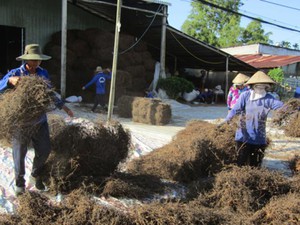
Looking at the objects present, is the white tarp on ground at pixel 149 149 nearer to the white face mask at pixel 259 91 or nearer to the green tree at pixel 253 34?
the white face mask at pixel 259 91

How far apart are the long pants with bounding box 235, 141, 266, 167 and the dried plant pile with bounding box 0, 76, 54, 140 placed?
8.55 ft

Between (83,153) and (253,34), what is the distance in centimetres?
5545

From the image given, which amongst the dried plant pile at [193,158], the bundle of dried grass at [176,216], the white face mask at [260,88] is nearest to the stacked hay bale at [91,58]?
the dried plant pile at [193,158]

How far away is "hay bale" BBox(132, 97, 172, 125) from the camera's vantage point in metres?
11.4

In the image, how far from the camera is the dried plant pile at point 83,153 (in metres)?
4.44

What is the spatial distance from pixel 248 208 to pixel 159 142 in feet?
13.8

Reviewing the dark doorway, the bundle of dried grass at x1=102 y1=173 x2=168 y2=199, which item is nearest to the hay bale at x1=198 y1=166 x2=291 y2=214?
the bundle of dried grass at x1=102 y1=173 x2=168 y2=199

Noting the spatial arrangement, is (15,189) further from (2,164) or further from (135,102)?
(135,102)

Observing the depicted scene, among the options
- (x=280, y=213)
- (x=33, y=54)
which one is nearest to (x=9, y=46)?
(x=33, y=54)

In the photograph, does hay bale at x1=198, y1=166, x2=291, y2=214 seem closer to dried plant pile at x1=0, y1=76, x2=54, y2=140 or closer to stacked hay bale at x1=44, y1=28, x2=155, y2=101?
dried plant pile at x1=0, y1=76, x2=54, y2=140

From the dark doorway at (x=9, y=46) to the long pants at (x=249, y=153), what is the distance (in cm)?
1612

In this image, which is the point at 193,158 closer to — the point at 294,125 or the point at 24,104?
the point at 294,125

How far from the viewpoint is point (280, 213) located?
3615 mm

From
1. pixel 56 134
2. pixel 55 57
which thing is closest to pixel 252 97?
pixel 56 134
